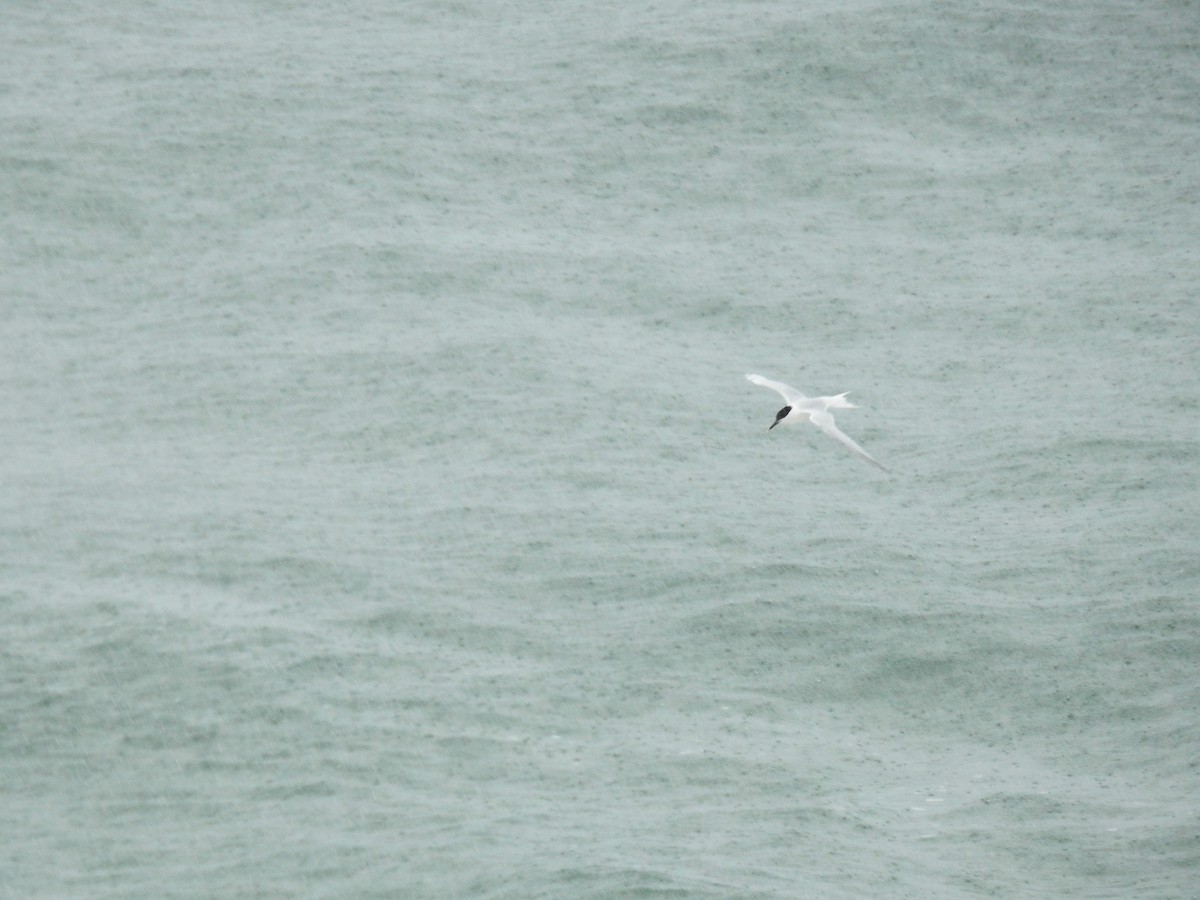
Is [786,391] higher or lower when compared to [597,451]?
higher

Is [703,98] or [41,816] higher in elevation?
[703,98]

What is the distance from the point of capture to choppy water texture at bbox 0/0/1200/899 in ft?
55.9

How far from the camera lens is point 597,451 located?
2194 centimetres

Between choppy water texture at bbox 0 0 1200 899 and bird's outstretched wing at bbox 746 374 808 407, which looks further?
choppy water texture at bbox 0 0 1200 899

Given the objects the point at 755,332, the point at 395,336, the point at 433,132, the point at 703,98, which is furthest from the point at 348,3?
the point at 755,332

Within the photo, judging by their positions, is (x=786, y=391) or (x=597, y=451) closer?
(x=786, y=391)

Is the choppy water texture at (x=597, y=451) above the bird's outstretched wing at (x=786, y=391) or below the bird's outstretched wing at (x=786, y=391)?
below

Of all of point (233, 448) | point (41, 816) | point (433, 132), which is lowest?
point (41, 816)

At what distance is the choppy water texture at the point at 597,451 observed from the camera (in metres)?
17.0

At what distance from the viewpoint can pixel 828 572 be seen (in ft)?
Answer: 66.1

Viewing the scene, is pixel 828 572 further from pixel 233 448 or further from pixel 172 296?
pixel 172 296

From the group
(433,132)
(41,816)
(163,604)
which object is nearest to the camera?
(41,816)

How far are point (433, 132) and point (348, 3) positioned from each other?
13.6ft

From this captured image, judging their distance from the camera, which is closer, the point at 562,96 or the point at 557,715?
the point at 557,715
